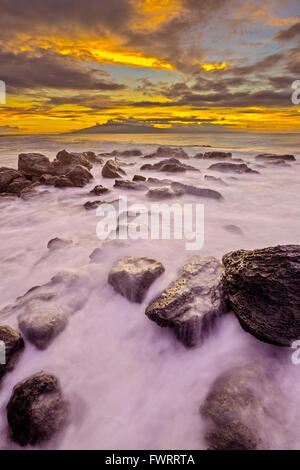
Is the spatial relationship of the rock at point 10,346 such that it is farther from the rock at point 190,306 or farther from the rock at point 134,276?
the rock at point 190,306

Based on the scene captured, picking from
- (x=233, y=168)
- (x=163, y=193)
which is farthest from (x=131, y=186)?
(x=233, y=168)

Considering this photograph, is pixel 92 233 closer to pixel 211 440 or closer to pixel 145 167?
pixel 211 440

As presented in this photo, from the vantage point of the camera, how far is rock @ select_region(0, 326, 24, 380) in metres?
2.25

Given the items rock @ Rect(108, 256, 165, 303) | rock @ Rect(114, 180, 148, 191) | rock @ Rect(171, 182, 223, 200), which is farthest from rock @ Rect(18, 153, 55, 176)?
rock @ Rect(108, 256, 165, 303)

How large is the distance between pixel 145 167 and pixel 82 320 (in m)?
11.0

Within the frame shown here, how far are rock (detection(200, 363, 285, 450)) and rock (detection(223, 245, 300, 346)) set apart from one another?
14.6 inches

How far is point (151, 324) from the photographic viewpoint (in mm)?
2592

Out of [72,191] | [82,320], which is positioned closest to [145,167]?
[72,191]

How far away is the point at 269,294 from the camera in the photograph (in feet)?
7.57

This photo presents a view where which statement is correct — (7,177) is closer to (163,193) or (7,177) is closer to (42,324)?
(163,193)

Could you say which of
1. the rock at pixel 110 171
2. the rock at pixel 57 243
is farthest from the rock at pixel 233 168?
the rock at pixel 57 243

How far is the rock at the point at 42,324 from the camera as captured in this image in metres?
2.47

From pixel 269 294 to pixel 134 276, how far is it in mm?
1525
